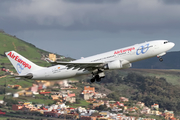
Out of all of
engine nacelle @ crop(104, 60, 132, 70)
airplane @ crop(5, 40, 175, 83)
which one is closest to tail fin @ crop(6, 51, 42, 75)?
airplane @ crop(5, 40, 175, 83)

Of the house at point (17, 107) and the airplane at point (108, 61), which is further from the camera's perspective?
the house at point (17, 107)

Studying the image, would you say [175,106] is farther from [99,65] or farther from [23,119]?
[99,65]

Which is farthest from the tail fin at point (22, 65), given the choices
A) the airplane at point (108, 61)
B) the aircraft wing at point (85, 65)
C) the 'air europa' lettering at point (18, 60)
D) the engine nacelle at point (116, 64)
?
the engine nacelle at point (116, 64)

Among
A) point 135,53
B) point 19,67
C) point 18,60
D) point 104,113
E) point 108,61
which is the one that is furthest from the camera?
point 104,113

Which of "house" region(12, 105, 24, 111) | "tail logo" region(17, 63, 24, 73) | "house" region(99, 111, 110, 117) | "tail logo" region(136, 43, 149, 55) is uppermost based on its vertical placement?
"tail logo" region(136, 43, 149, 55)

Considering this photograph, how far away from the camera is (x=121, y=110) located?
150m

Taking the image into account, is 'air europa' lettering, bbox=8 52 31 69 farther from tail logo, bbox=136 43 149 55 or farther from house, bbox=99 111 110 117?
house, bbox=99 111 110 117

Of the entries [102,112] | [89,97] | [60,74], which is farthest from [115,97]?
[60,74]

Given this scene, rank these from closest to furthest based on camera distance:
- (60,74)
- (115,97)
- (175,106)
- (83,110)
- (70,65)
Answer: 1. (70,65)
2. (60,74)
3. (83,110)
4. (115,97)
5. (175,106)

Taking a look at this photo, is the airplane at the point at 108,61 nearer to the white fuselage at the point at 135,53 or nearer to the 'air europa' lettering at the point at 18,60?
the white fuselage at the point at 135,53

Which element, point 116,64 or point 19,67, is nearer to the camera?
point 116,64

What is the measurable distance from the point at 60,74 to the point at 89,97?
102887mm

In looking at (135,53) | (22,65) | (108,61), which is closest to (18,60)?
(22,65)

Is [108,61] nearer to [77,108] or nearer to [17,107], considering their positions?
[17,107]
